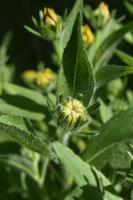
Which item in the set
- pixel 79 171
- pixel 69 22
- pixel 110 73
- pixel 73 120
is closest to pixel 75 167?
pixel 79 171

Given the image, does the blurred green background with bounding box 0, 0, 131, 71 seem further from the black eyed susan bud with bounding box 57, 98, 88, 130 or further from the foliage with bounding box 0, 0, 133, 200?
the black eyed susan bud with bounding box 57, 98, 88, 130

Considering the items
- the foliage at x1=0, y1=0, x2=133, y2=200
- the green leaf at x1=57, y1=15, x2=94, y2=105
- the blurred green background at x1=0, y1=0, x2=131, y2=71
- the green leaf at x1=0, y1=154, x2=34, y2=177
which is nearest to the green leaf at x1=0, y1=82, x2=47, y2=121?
the foliage at x1=0, y1=0, x2=133, y2=200

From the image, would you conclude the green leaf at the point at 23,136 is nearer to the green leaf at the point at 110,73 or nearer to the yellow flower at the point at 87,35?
the green leaf at the point at 110,73

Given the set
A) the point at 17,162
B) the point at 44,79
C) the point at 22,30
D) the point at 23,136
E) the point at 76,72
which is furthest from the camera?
the point at 22,30

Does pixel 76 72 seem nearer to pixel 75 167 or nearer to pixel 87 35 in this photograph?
pixel 75 167

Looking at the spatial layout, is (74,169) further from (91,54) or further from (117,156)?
(91,54)

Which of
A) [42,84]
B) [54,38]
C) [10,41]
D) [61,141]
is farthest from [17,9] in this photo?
[61,141]
